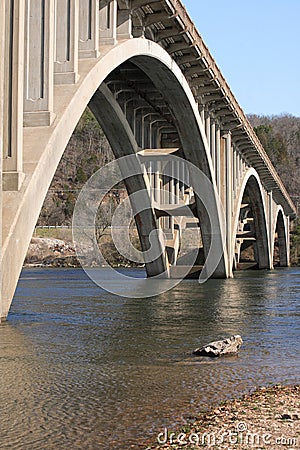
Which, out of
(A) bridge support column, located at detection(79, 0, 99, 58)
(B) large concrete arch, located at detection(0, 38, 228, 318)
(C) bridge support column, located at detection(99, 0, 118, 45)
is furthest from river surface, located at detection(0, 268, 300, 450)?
(C) bridge support column, located at detection(99, 0, 118, 45)

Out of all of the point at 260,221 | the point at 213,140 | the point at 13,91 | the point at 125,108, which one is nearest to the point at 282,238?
the point at 260,221

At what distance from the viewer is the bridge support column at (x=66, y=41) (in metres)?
18.5

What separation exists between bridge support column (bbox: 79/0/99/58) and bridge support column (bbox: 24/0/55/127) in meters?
2.75

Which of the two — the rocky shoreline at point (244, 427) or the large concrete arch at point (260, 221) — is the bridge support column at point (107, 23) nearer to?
the rocky shoreline at point (244, 427)

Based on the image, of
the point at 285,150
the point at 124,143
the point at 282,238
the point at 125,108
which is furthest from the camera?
the point at 285,150

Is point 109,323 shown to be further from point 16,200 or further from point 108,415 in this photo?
point 108,415

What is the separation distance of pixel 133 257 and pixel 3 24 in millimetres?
74640

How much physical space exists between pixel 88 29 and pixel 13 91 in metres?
5.46

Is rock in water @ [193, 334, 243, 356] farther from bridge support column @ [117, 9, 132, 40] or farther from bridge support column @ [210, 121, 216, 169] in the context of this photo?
bridge support column @ [210, 121, 216, 169]

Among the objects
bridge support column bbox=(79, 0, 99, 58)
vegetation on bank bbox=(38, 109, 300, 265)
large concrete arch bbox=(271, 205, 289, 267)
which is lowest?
large concrete arch bbox=(271, 205, 289, 267)

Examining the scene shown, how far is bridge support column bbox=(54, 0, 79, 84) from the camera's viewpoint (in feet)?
60.5

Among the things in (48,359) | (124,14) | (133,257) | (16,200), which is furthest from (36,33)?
(133,257)

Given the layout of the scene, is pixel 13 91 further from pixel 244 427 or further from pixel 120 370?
pixel 244 427

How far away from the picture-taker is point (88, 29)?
20297 mm
